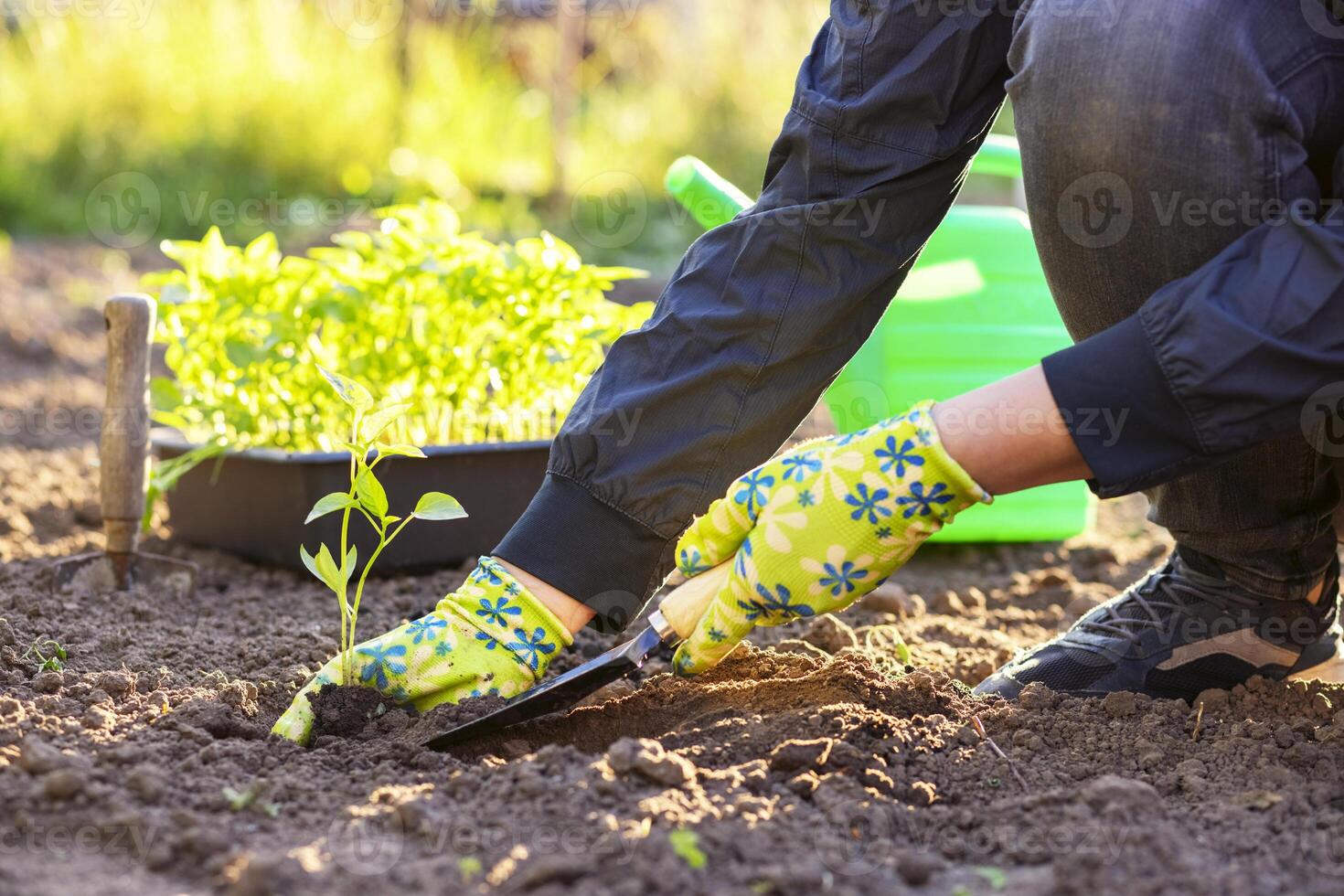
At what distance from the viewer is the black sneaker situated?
1620mm

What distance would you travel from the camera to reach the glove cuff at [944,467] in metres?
1.19

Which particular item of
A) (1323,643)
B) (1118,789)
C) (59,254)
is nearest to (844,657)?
(1118,789)

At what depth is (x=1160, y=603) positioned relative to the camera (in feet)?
5.54

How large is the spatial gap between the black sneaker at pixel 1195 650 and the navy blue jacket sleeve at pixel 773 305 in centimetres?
48

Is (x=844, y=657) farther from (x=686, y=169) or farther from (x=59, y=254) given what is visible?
(x=59, y=254)

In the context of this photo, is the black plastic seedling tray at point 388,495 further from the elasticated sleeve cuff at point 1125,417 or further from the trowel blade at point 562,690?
the elasticated sleeve cuff at point 1125,417

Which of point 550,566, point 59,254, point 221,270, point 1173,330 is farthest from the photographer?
point 59,254

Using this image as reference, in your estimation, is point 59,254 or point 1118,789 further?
point 59,254

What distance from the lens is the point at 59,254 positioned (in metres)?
5.24

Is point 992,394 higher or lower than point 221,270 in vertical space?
lower

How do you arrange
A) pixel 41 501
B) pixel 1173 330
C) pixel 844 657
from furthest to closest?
1. pixel 41 501
2. pixel 844 657
3. pixel 1173 330

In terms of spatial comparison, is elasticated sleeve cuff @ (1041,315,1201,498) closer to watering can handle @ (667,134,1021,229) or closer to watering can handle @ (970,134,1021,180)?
watering can handle @ (667,134,1021,229)

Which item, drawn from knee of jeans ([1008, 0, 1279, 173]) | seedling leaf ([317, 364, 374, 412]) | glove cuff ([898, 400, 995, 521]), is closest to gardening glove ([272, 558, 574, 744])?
A: seedling leaf ([317, 364, 374, 412])

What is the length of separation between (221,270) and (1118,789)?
5.18 feet
